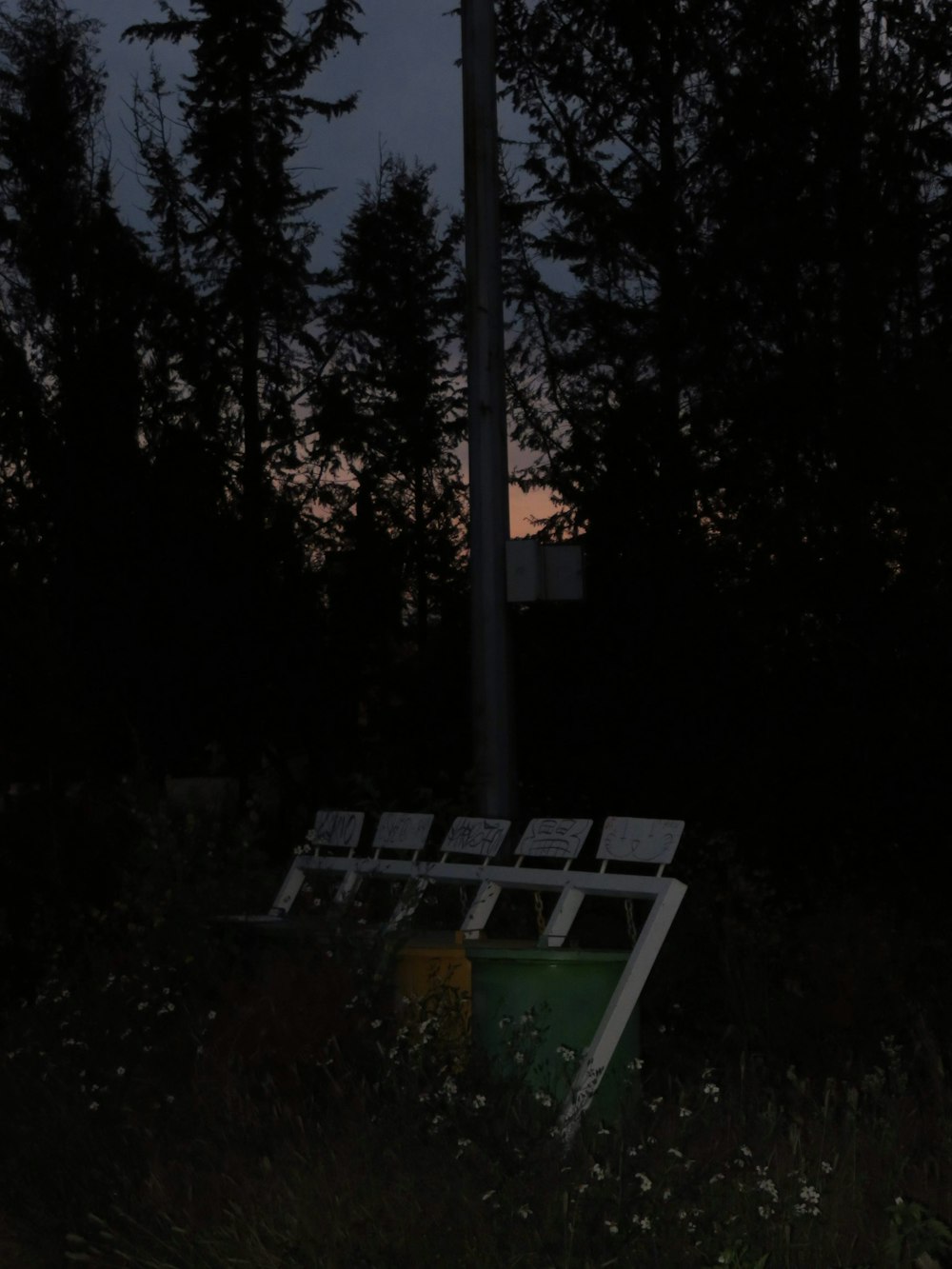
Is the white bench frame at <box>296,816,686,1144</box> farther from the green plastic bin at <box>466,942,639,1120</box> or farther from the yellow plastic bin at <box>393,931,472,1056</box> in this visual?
the yellow plastic bin at <box>393,931,472,1056</box>

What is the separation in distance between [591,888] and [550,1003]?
1.86 ft

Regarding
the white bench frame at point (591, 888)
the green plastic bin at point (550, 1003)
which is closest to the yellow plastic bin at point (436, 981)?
the green plastic bin at point (550, 1003)

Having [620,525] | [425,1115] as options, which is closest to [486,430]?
[620,525]

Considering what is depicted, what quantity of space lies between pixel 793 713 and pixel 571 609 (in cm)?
155

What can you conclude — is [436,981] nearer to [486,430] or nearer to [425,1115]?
[425,1115]

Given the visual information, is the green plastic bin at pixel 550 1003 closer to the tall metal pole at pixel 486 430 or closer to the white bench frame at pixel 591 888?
the white bench frame at pixel 591 888

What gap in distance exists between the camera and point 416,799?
9852 millimetres

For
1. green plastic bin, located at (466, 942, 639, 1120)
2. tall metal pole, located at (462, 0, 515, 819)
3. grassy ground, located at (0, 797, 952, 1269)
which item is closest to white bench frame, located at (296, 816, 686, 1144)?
green plastic bin, located at (466, 942, 639, 1120)

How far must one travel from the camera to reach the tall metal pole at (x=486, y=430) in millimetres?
8938

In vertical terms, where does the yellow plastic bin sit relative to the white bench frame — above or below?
below

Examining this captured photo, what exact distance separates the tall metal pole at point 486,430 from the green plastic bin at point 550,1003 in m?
3.06

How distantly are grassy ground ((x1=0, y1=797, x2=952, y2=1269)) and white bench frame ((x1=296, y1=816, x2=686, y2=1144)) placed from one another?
191 millimetres

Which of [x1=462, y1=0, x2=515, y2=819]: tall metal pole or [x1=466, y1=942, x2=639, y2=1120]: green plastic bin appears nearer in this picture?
[x1=466, y1=942, x2=639, y2=1120]: green plastic bin

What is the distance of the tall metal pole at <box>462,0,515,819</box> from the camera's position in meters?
8.94
